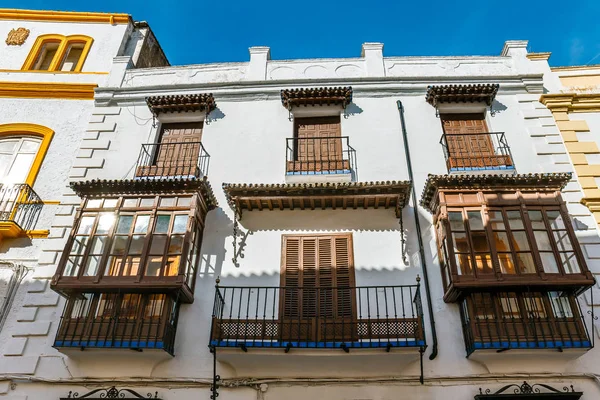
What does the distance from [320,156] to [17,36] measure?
9837 millimetres

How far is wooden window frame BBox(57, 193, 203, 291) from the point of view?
25.0 feet

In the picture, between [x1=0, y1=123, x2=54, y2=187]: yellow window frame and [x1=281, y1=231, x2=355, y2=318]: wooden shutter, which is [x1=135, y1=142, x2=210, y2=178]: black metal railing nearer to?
[x1=0, y1=123, x2=54, y2=187]: yellow window frame

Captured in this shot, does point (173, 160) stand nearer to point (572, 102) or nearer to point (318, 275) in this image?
point (318, 275)

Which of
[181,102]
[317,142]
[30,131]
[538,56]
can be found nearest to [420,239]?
[317,142]

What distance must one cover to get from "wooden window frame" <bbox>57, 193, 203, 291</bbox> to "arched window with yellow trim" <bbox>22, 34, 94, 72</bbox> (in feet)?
18.6

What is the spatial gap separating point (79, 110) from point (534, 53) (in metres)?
11.9

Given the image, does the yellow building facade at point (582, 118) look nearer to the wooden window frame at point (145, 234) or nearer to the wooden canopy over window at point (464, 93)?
the wooden canopy over window at point (464, 93)

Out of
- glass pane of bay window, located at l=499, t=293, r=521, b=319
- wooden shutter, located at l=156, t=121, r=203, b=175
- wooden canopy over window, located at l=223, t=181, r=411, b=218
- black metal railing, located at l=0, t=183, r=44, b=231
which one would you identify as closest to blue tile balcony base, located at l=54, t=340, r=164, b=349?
wooden canopy over window, located at l=223, t=181, r=411, b=218

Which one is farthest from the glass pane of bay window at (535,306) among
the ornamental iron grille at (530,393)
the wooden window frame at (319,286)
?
the wooden window frame at (319,286)

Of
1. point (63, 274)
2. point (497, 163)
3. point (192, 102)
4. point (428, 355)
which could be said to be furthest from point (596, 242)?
point (63, 274)

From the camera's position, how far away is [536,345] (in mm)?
6809

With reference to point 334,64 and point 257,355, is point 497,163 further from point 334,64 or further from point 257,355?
point 257,355

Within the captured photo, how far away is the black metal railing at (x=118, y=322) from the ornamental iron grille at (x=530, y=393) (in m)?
5.18

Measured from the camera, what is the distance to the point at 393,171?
962 cm
